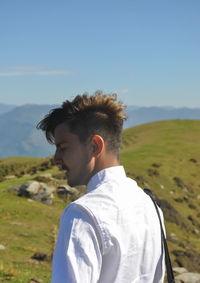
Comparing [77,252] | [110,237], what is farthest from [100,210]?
[77,252]

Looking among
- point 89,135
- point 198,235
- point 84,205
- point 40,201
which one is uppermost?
point 89,135

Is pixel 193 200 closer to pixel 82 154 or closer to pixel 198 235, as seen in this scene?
pixel 198 235

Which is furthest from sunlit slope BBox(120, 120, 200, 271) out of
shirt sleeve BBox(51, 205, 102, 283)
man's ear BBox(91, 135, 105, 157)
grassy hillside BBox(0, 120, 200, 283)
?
shirt sleeve BBox(51, 205, 102, 283)

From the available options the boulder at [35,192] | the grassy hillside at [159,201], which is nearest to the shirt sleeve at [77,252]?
the grassy hillside at [159,201]

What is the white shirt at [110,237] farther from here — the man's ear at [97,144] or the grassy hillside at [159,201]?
the grassy hillside at [159,201]

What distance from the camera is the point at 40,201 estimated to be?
19438 millimetres

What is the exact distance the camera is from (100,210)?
210cm

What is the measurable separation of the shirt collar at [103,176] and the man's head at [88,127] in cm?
9

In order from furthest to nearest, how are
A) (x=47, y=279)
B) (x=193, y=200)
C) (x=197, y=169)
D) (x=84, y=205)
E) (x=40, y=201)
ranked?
(x=197, y=169) → (x=193, y=200) → (x=40, y=201) → (x=47, y=279) → (x=84, y=205)

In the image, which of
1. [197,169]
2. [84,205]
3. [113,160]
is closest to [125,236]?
[84,205]

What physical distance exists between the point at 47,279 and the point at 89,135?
28.1 ft

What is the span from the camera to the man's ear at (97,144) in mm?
2598

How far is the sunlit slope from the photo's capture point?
21.4m

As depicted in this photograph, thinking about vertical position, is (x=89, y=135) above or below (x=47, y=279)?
above
